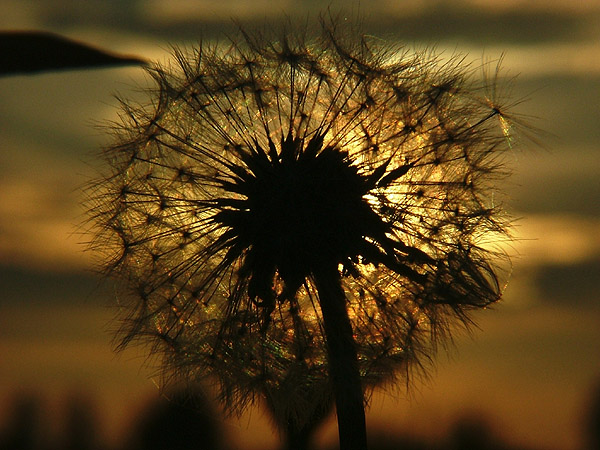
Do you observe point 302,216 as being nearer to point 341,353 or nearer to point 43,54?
point 341,353

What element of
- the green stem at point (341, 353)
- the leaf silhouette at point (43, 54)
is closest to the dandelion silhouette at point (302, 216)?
the green stem at point (341, 353)

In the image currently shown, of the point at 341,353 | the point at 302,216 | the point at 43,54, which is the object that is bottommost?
the point at 341,353

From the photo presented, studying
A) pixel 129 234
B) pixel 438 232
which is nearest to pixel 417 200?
pixel 438 232

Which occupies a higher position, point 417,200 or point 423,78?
point 423,78

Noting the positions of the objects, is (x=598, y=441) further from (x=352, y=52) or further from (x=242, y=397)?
(x=352, y=52)

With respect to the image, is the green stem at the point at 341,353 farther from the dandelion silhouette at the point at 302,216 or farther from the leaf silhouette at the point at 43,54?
the leaf silhouette at the point at 43,54

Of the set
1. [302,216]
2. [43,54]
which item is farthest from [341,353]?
[43,54]
